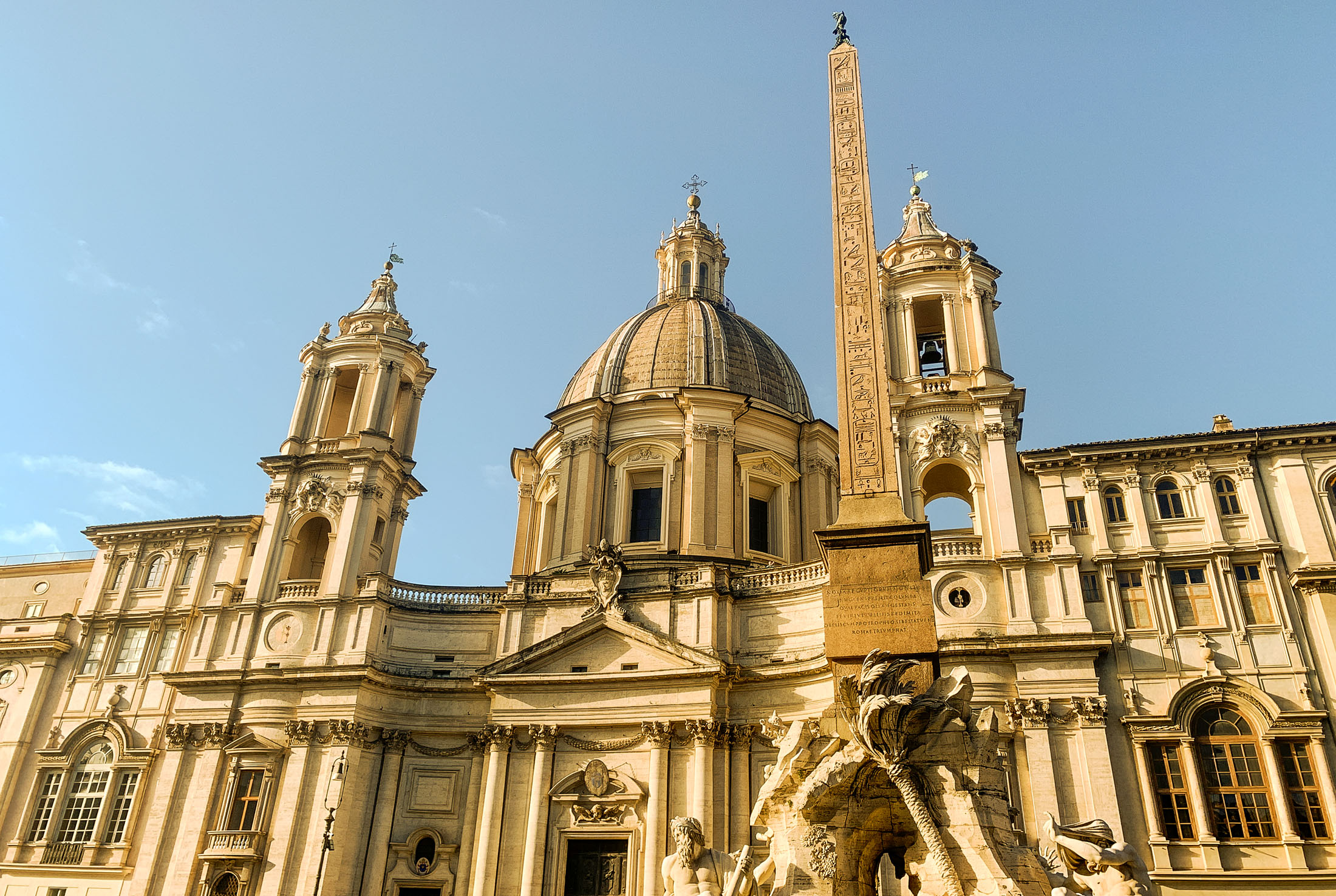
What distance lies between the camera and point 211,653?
35500mm

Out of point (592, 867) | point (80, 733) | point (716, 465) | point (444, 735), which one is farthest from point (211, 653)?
point (716, 465)

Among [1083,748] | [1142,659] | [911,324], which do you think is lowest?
[1083,748]

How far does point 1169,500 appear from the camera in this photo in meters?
30.2

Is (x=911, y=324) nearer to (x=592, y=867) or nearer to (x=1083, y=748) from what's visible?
(x=1083, y=748)

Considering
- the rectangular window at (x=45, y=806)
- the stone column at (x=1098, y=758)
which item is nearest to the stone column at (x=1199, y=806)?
the stone column at (x=1098, y=758)

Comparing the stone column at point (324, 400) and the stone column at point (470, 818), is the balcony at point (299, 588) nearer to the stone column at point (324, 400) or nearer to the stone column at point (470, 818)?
the stone column at point (324, 400)

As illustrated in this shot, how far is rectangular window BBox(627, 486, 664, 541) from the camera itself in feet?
130

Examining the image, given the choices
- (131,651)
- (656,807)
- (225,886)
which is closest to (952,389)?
(656,807)

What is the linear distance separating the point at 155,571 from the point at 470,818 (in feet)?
55.8

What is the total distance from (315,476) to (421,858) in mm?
15062

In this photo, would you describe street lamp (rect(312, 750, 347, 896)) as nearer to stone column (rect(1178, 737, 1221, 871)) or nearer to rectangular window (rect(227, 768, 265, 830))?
rectangular window (rect(227, 768, 265, 830))

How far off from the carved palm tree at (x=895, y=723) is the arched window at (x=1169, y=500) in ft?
70.0

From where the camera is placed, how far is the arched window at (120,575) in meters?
38.8

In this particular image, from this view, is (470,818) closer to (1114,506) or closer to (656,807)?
(656,807)
